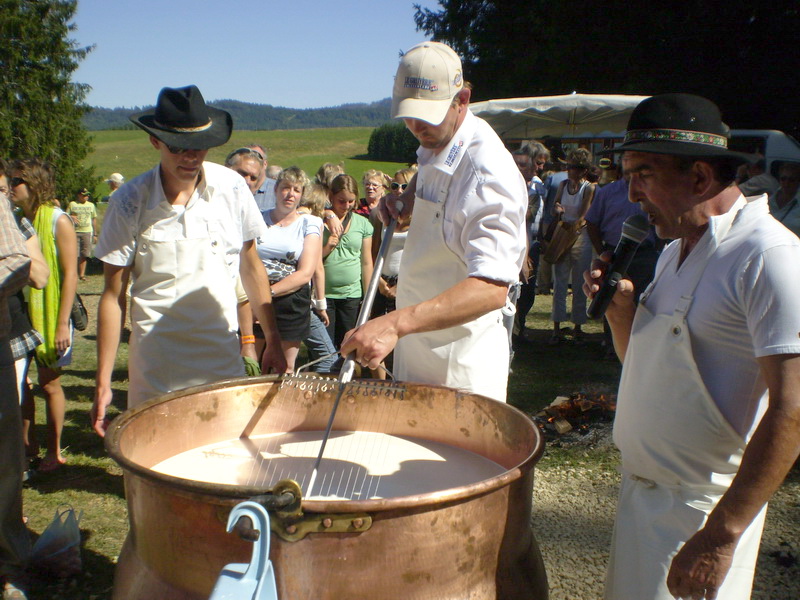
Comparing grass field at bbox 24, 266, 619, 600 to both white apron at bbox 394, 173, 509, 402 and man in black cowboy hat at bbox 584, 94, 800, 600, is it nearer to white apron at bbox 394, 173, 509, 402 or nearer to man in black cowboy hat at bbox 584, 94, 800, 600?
white apron at bbox 394, 173, 509, 402

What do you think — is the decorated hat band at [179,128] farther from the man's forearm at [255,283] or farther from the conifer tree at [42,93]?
the conifer tree at [42,93]

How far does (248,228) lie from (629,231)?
61.9 inches

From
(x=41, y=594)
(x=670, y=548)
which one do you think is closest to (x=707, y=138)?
(x=670, y=548)

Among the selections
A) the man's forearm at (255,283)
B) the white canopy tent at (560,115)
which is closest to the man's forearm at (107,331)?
the man's forearm at (255,283)

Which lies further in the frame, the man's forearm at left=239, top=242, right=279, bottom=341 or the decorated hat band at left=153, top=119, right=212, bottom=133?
the man's forearm at left=239, top=242, right=279, bottom=341

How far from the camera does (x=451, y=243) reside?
2.07 meters

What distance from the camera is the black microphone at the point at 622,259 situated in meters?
1.70

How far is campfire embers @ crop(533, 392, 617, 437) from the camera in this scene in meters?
4.65

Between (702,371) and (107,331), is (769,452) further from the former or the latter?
(107,331)

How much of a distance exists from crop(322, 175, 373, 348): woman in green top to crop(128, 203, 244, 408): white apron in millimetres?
2733

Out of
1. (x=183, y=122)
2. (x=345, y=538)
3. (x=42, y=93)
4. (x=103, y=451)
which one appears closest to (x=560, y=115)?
(x=103, y=451)

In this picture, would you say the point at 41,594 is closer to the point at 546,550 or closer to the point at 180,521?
the point at 180,521

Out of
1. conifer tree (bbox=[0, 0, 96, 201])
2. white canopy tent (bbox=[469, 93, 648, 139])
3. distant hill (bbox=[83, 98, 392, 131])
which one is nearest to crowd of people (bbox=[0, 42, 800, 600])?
white canopy tent (bbox=[469, 93, 648, 139])

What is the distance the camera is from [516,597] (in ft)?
5.10
